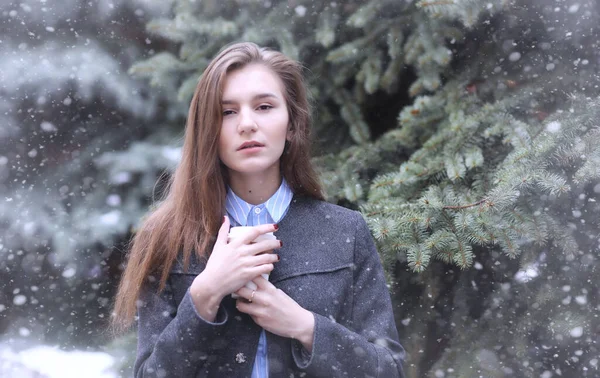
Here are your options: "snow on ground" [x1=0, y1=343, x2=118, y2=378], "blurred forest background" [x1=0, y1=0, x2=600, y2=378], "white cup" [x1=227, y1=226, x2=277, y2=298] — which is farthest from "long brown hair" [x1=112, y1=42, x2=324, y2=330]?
"snow on ground" [x1=0, y1=343, x2=118, y2=378]

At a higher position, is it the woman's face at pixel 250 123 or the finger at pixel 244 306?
the woman's face at pixel 250 123

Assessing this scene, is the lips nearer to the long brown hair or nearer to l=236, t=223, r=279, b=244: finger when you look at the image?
the long brown hair

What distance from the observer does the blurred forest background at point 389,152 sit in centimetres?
195

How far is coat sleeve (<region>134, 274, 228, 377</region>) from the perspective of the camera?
4.16 ft

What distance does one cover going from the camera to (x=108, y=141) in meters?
2.81

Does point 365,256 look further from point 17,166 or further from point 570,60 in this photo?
point 17,166

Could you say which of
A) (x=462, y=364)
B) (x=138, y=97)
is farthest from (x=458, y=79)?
(x=138, y=97)

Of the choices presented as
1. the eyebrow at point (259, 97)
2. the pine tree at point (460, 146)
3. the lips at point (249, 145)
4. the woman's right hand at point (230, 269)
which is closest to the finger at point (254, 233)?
the woman's right hand at point (230, 269)

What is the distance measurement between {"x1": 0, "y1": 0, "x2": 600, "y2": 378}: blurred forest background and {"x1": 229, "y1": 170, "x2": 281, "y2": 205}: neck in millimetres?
543

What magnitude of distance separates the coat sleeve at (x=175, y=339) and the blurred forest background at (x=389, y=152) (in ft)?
2.42

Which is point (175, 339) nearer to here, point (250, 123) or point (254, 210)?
point (254, 210)

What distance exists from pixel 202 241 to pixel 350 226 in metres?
0.39

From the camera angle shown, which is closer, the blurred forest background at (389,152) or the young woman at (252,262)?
the young woman at (252,262)

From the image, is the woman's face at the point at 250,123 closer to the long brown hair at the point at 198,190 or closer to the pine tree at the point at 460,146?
the long brown hair at the point at 198,190
